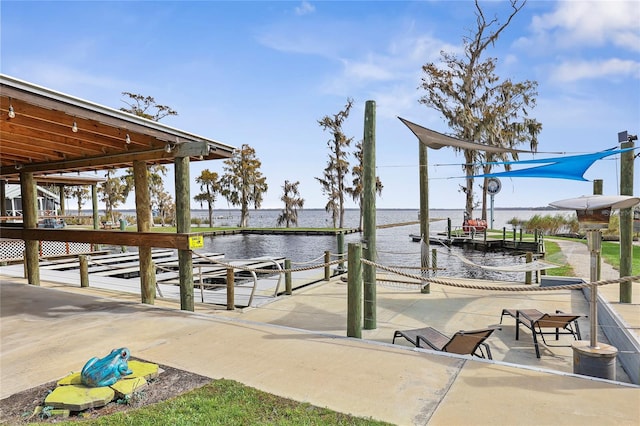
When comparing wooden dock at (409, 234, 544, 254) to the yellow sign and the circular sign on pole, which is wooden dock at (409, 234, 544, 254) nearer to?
the circular sign on pole

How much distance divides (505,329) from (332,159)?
1313 inches

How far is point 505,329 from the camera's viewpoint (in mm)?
5594

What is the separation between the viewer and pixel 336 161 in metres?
37.8

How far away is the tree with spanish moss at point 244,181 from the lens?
43438 millimetres

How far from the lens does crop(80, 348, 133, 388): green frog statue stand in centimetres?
317

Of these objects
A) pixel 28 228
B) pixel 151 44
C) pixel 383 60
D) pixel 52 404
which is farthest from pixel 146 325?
pixel 383 60

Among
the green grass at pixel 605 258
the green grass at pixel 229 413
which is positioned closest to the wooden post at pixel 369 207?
the green grass at pixel 229 413

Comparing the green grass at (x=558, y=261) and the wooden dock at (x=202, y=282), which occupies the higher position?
the wooden dock at (x=202, y=282)

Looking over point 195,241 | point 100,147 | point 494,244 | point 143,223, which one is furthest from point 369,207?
point 494,244

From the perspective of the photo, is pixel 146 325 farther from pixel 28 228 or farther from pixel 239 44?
pixel 239 44

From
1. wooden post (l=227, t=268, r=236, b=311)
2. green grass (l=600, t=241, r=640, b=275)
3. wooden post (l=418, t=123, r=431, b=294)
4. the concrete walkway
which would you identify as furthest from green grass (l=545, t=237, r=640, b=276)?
wooden post (l=227, t=268, r=236, b=311)

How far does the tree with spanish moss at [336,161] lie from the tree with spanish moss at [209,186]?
14093 millimetres

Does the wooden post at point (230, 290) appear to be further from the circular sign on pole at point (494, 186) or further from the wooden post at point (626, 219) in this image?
the circular sign on pole at point (494, 186)

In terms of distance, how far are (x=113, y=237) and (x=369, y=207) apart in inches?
183
